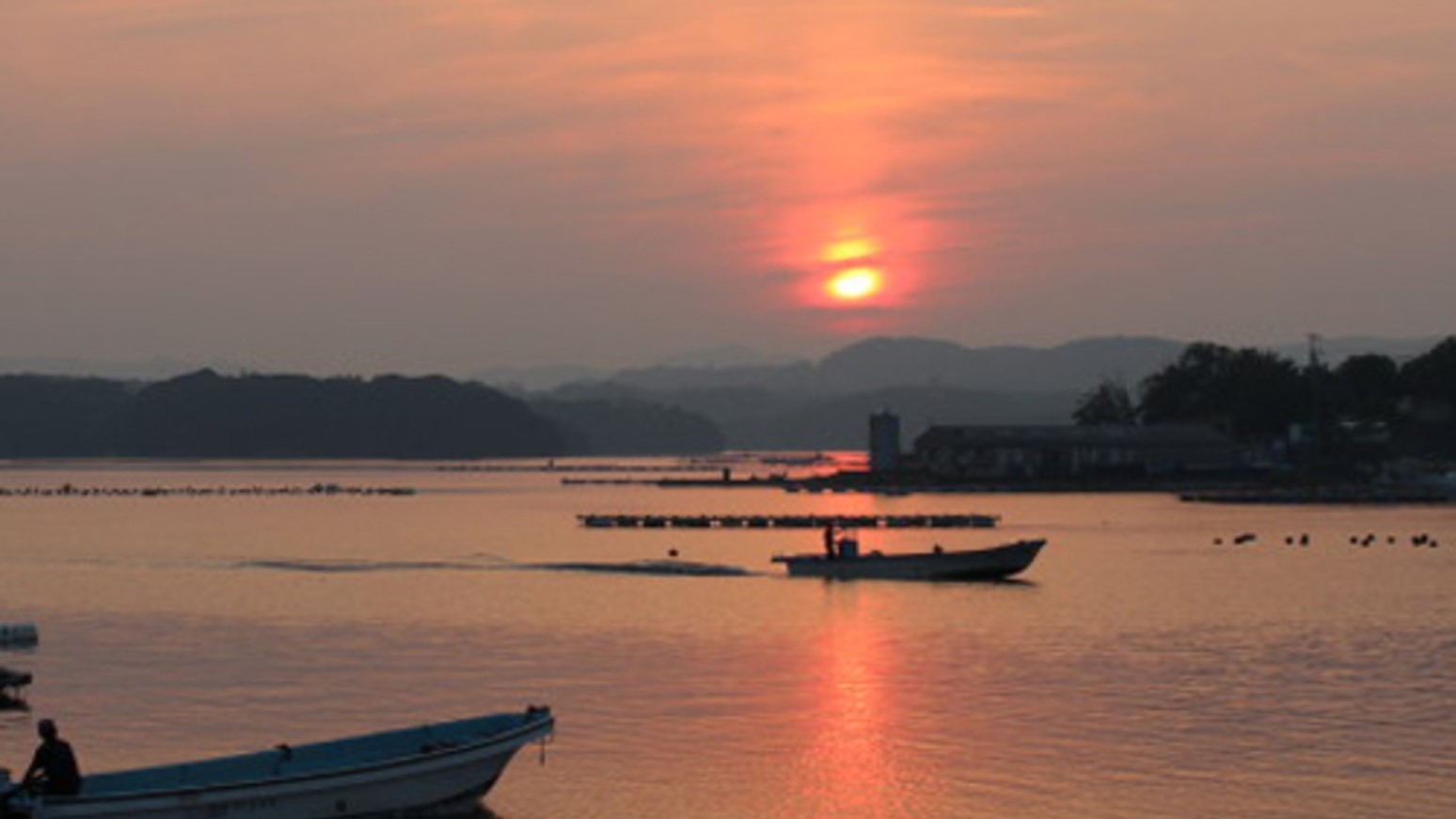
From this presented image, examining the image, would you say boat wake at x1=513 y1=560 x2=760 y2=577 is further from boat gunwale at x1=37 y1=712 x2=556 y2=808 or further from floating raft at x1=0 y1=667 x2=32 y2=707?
boat gunwale at x1=37 y1=712 x2=556 y2=808

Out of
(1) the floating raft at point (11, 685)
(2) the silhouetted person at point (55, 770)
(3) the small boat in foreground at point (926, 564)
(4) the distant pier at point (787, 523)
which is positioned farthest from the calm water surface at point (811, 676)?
(4) the distant pier at point (787, 523)

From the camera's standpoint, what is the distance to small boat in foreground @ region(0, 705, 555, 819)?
3544 cm

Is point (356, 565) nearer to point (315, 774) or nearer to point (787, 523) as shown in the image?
point (787, 523)

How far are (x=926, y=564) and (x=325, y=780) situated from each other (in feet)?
198

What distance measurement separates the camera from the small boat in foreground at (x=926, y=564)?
96.1 metres

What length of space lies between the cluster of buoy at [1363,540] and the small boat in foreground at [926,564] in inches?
1525

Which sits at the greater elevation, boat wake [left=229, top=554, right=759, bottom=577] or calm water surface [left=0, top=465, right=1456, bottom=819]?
boat wake [left=229, top=554, right=759, bottom=577]

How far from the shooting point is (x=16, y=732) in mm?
51812

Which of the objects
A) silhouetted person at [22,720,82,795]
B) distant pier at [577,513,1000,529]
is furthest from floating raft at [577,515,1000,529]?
silhouetted person at [22,720,82,795]

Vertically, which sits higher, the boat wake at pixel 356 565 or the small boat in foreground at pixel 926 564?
the boat wake at pixel 356 565

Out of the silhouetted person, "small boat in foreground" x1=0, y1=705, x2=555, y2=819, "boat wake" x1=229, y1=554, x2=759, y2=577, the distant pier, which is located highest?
the distant pier

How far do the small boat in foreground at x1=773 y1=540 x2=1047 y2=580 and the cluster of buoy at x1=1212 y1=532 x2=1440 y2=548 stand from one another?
38.7 metres

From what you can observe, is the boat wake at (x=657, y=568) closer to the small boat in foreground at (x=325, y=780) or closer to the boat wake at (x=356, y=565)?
the boat wake at (x=356, y=565)

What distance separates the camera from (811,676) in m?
62.0
